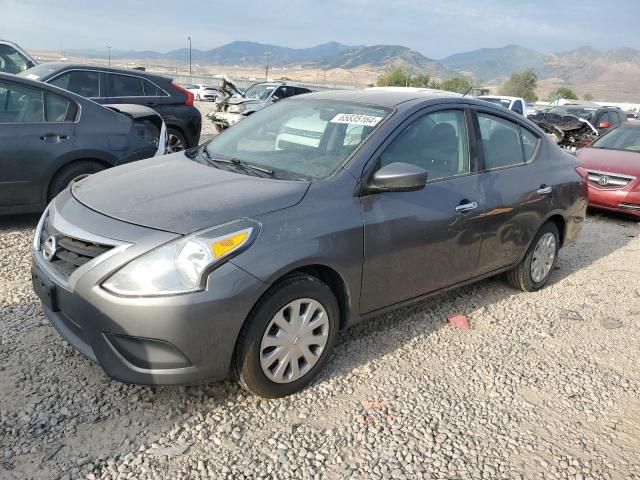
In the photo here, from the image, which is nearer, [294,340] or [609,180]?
[294,340]

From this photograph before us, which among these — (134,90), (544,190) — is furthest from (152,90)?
(544,190)

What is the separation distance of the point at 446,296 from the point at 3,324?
3309 mm

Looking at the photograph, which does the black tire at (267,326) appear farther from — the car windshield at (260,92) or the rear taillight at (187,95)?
the car windshield at (260,92)

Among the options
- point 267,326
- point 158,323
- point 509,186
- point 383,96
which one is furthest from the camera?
point 509,186

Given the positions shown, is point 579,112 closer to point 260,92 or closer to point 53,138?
point 260,92

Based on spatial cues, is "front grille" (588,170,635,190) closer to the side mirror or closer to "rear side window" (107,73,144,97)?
the side mirror

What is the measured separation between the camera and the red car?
784 cm

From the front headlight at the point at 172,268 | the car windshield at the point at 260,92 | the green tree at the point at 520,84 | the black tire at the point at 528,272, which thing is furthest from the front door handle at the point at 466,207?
the green tree at the point at 520,84

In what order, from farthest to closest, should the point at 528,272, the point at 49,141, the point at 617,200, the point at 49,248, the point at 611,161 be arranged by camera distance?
the point at 611,161, the point at 617,200, the point at 49,141, the point at 528,272, the point at 49,248

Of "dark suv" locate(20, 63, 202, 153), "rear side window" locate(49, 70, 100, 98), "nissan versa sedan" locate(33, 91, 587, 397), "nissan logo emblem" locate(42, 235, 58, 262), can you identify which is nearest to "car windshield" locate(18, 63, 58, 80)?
"dark suv" locate(20, 63, 202, 153)

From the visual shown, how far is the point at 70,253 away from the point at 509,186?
3125mm

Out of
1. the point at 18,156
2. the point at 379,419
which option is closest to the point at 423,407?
the point at 379,419

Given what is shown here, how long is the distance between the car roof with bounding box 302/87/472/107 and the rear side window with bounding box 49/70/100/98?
5461mm

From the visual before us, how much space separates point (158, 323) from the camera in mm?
2549
